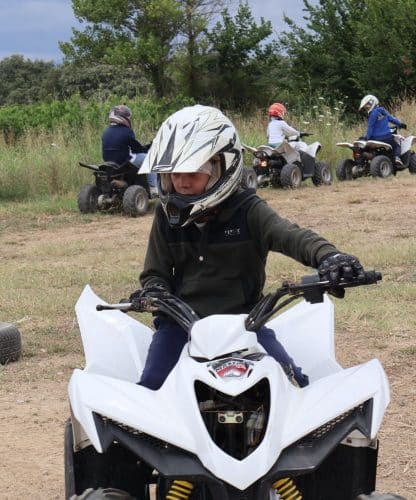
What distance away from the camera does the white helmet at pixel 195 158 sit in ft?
9.78

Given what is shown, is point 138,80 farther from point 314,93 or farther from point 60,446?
point 60,446

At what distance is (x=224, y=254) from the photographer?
10.5ft

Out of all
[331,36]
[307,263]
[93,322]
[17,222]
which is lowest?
[17,222]

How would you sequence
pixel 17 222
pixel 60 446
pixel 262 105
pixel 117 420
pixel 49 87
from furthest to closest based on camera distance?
pixel 49 87 → pixel 262 105 → pixel 17 222 → pixel 60 446 → pixel 117 420

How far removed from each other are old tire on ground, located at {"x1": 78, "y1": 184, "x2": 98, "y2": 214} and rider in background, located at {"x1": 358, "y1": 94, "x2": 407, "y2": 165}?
18.9 ft

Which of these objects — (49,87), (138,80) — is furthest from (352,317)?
(49,87)

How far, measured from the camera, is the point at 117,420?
8.15ft

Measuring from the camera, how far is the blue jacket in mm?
16828

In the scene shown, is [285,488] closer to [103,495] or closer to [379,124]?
[103,495]

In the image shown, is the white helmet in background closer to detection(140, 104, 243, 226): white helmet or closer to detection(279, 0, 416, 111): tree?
detection(140, 104, 243, 226): white helmet

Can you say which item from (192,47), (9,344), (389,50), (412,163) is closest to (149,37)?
(192,47)

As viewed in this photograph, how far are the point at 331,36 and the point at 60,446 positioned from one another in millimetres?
30191

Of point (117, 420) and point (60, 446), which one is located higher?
point (117, 420)

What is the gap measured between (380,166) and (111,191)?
544cm
